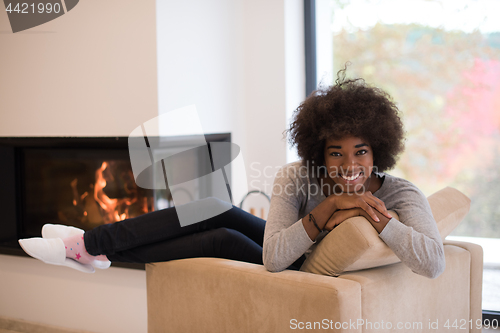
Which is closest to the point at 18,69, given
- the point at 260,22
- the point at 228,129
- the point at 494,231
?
the point at 228,129

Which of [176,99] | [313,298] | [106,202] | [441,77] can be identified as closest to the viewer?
[313,298]

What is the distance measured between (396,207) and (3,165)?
2.24 m

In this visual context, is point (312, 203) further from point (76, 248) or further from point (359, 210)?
point (76, 248)

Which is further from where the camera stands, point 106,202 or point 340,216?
point 106,202

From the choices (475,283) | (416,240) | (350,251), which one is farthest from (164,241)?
(475,283)

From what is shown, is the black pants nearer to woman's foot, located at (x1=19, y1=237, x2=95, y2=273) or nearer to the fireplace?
woman's foot, located at (x1=19, y1=237, x2=95, y2=273)

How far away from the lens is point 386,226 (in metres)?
1.25

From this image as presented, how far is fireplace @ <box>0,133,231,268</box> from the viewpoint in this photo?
237 cm

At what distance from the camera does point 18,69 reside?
2506 millimetres

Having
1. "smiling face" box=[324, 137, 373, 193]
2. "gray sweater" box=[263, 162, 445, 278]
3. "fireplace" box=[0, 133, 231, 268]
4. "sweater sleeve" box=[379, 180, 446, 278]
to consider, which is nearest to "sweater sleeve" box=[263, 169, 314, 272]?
"gray sweater" box=[263, 162, 445, 278]

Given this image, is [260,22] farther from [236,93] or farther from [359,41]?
[359,41]

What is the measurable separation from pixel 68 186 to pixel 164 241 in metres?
1.23

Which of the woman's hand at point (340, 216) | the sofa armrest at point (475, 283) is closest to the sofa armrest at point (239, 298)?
the woman's hand at point (340, 216)

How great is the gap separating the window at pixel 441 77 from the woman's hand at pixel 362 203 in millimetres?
1349
